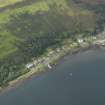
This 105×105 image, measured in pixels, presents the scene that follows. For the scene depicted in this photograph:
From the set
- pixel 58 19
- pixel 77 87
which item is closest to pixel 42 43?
pixel 58 19

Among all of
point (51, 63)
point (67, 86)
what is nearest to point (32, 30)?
point (51, 63)

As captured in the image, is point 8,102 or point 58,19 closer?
point 8,102

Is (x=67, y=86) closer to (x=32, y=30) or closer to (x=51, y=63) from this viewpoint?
(x=51, y=63)

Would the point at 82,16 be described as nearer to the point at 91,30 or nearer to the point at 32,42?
the point at 91,30

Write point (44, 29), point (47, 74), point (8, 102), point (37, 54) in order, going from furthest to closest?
point (44, 29) < point (37, 54) < point (47, 74) < point (8, 102)

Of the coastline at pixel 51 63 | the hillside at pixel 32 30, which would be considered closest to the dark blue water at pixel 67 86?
the coastline at pixel 51 63

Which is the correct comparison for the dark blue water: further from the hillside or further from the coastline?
the hillside

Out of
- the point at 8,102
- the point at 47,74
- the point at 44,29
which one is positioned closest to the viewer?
the point at 8,102

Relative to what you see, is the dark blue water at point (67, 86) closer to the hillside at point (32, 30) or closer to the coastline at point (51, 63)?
the coastline at point (51, 63)
